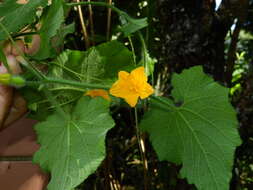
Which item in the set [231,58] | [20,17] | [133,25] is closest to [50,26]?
[20,17]

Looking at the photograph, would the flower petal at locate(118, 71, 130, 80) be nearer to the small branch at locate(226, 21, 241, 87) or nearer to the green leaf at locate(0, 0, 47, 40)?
the green leaf at locate(0, 0, 47, 40)

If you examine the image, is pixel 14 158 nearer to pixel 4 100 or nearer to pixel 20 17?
pixel 4 100

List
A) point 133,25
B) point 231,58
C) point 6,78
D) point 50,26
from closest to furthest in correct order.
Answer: point 6,78 → point 50,26 → point 133,25 → point 231,58

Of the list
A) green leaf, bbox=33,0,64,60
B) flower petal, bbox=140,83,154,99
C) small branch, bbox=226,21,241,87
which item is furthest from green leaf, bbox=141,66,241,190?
small branch, bbox=226,21,241,87

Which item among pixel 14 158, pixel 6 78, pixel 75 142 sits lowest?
pixel 14 158

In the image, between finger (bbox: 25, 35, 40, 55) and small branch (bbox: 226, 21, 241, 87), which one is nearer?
finger (bbox: 25, 35, 40, 55)

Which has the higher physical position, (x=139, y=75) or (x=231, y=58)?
(x=139, y=75)

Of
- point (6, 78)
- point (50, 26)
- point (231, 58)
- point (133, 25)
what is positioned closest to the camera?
point (6, 78)
